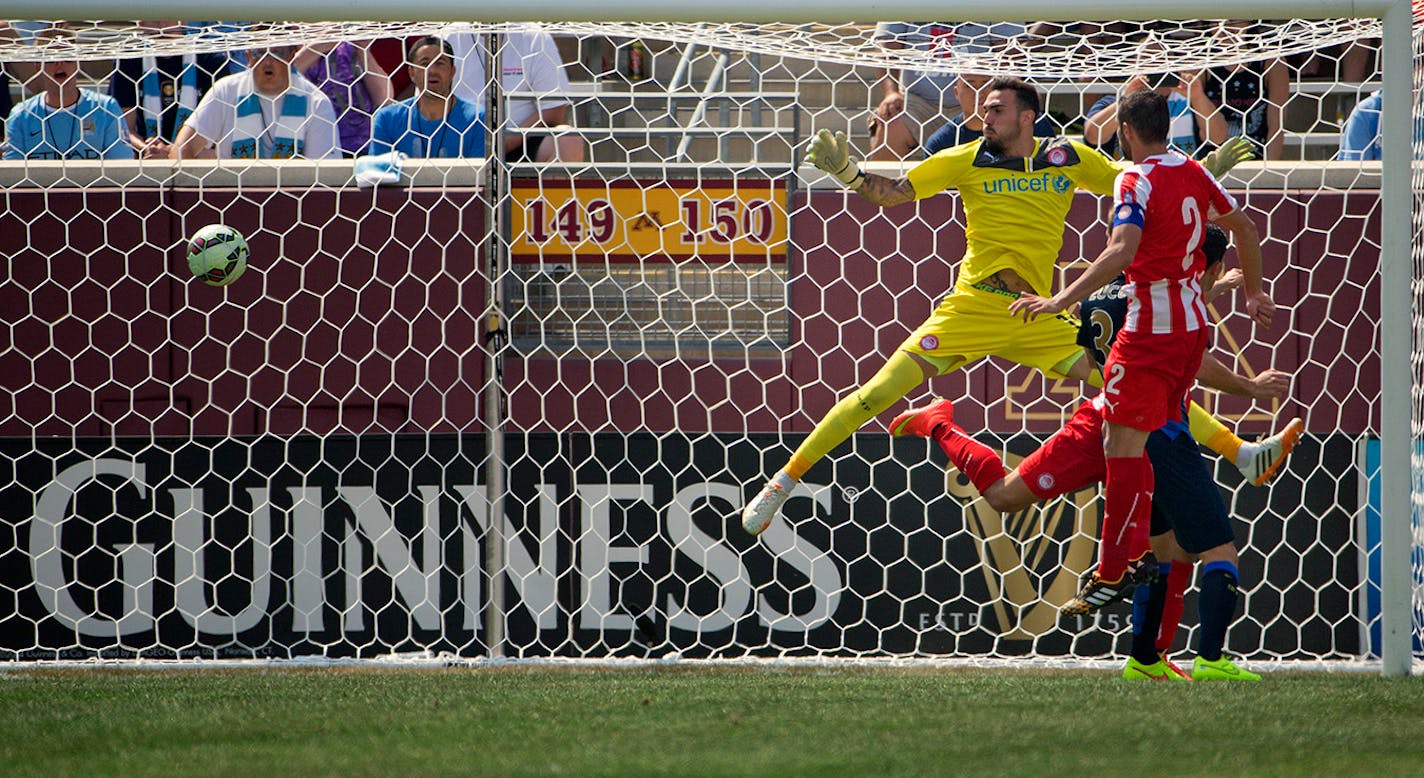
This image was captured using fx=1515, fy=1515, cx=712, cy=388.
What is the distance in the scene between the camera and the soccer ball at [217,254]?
5.82 meters

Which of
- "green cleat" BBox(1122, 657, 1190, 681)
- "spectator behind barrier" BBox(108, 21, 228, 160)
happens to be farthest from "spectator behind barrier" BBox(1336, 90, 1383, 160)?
"spectator behind barrier" BBox(108, 21, 228, 160)

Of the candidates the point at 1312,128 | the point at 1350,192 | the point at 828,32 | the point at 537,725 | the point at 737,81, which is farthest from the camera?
the point at 737,81

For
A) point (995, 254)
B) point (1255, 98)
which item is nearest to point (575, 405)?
point (995, 254)

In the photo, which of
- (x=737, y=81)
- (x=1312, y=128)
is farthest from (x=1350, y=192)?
(x=737, y=81)

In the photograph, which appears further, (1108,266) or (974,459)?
(974,459)

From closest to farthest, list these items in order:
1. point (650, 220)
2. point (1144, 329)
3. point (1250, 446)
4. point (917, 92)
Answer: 1. point (1144, 329)
2. point (1250, 446)
3. point (650, 220)
4. point (917, 92)

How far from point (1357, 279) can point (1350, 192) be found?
0.36m

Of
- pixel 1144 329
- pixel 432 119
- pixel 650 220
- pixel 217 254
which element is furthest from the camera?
pixel 432 119

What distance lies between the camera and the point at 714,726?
11.8 ft

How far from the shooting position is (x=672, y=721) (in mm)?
3697

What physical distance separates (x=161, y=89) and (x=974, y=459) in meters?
4.48

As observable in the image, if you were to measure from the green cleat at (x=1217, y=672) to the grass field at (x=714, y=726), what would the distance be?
0.19 m

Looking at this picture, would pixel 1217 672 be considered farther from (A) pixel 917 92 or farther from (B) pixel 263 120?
(B) pixel 263 120

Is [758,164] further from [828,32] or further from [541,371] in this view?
[541,371]
